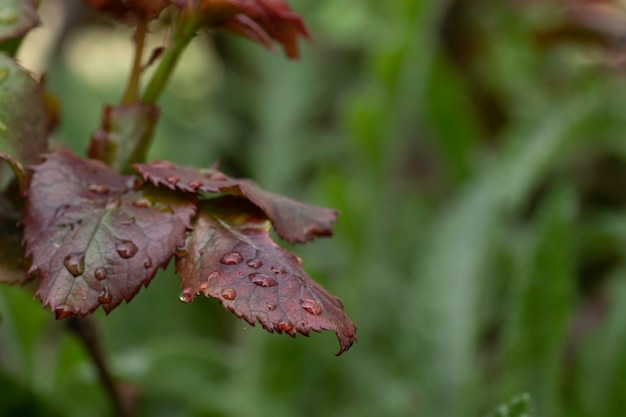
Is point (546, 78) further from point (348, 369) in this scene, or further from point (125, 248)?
point (125, 248)

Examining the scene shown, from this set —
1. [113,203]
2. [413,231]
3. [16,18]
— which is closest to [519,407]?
[113,203]

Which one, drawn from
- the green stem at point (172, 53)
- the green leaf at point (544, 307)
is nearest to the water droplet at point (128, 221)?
the green stem at point (172, 53)

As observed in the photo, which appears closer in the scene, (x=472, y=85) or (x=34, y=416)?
(x=34, y=416)

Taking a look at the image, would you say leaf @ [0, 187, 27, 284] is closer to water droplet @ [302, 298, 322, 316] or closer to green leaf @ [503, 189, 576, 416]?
water droplet @ [302, 298, 322, 316]

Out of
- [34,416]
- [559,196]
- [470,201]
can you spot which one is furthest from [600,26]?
[34,416]

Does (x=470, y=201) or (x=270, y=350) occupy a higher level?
(x=470, y=201)

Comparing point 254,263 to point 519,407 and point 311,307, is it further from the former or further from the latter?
point 519,407
